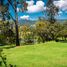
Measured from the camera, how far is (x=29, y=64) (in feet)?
45.4

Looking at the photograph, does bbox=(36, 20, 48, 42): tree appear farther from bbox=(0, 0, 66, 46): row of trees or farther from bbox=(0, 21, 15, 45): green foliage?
bbox=(0, 21, 15, 45): green foliage

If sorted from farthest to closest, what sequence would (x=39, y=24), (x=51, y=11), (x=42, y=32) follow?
1. (x=51, y=11)
2. (x=39, y=24)
3. (x=42, y=32)

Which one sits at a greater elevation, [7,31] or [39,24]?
[39,24]

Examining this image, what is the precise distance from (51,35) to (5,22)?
36.8 ft

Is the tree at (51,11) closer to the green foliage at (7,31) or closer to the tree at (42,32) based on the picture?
the tree at (42,32)

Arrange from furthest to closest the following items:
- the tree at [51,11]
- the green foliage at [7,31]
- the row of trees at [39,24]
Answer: the tree at [51,11] → the green foliage at [7,31] → the row of trees at [39,24]

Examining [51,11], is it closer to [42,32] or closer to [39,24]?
[39,24]

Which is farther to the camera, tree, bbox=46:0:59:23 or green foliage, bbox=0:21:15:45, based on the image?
tree, bbox=46:0:59:23

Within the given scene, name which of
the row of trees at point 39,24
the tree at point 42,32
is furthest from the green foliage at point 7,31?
the tree at point 42,32

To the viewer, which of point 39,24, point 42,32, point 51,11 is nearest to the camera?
point 42,32

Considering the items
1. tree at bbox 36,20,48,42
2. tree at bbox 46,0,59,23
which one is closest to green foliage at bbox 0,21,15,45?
tree at bbox 36,20,48,42

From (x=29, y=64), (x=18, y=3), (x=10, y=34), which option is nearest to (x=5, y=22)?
(x=10, y=34)

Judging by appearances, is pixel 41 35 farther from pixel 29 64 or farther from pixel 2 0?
pixel 29 64

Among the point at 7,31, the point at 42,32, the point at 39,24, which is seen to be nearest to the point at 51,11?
the point at 39,24
